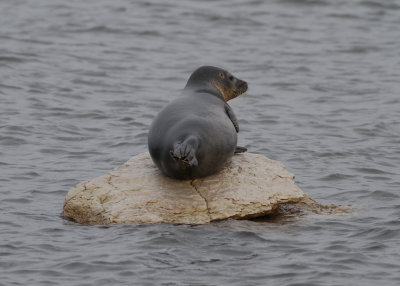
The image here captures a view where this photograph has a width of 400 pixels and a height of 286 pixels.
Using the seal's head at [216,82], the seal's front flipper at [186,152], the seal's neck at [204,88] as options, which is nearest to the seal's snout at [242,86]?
the seal's head at [216,82]

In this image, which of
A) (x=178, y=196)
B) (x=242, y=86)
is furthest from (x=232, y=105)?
(x=178, y=196)

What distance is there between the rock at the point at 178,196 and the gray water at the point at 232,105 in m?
0.14

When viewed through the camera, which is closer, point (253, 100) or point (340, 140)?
point (340, 140)

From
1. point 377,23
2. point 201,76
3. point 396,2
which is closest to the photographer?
point 201,76

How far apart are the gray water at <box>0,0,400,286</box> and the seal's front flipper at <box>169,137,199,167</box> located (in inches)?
22.9

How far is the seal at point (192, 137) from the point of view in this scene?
25.4 ft

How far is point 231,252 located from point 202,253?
25 centimetres

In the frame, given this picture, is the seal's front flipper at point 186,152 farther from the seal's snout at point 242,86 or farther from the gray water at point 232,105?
the seal's snout at point 242,86

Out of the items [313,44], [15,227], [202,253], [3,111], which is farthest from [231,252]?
[313,44]

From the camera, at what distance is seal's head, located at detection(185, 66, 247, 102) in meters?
9.19

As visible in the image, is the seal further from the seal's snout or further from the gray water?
the seal's snout

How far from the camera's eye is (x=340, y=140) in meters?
11.9

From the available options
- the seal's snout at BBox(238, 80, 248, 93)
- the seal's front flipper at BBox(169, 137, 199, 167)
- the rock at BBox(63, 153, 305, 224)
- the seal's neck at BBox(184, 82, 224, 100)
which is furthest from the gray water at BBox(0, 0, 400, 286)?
the seal's neck at BBox(184, 82, 224, 100)

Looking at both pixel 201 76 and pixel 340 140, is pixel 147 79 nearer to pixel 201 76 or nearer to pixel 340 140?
pixel 340 140
